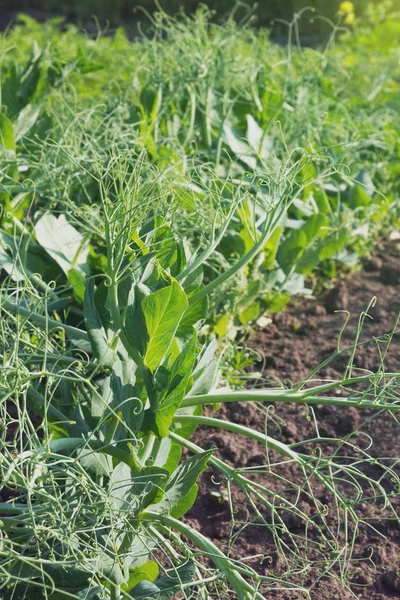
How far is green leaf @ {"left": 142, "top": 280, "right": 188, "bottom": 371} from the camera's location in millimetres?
1601

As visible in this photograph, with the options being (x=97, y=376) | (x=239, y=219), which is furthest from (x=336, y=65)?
(x=97, y=376)

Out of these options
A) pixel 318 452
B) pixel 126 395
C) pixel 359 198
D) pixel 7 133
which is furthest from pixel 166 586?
pixel 359 198

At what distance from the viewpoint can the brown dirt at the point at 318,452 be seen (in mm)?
1847

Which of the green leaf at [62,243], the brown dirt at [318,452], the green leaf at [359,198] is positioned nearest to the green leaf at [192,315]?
the brown dirt at [318,452]

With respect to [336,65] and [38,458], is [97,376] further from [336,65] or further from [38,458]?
[336,65]

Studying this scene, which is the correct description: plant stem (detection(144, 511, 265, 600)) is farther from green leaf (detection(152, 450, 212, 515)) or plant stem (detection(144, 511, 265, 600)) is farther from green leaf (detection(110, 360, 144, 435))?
green leaf (detection(110, 360, 144, 435))

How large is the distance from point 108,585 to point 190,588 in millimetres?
175

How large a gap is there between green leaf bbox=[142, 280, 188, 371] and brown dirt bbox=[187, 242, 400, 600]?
0.30 meters

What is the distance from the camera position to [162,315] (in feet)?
5.27

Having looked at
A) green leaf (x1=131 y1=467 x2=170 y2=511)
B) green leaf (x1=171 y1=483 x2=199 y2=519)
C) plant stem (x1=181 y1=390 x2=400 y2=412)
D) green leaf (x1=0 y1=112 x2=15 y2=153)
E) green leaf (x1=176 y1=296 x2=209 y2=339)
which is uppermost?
green leaf (x1=0 y1=112 x2=15 y2=153)

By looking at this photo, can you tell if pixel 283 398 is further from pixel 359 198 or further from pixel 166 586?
pixel 359 198

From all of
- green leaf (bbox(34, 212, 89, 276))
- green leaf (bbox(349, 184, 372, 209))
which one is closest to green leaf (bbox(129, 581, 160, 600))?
green leaf (bbox(34, 212, 89, 276))

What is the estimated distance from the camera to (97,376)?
2293mm

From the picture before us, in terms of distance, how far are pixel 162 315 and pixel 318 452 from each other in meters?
0.88
